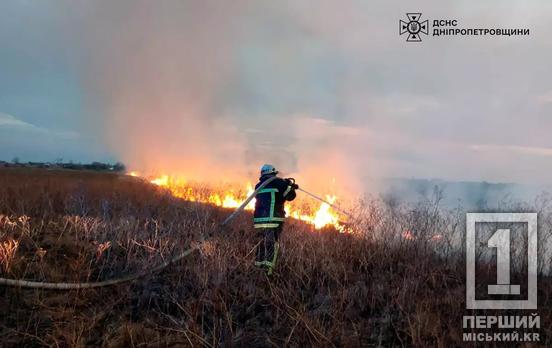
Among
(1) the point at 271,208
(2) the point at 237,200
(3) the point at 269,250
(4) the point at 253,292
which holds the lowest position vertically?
(4) the point at 253,292

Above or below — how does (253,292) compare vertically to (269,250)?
below

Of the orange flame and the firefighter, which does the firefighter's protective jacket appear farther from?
the orange flame

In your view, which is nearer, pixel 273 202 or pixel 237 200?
pixel 273 202

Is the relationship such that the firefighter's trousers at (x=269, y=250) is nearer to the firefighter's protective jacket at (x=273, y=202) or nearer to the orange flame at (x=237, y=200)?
the firefighter's protective jacket at (x=273, y=202)

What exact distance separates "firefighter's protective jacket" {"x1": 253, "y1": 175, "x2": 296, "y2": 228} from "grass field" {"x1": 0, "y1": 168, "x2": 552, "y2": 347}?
0.73 meters

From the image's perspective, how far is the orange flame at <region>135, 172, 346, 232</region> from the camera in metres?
13.7

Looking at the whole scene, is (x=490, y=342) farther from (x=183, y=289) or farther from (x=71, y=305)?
(x=71, y=305)

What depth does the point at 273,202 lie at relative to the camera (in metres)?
8.65

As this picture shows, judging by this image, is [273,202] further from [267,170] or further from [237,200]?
[237,200]

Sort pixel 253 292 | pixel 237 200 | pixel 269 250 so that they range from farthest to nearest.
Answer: pixel 237 200, pixel 269 250, pixel 253 292

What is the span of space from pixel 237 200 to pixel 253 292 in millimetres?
16823

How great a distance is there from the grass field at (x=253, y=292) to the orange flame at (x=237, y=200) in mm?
1926

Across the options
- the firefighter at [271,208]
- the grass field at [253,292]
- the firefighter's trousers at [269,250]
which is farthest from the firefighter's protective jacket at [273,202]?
the grass field at [253,292]

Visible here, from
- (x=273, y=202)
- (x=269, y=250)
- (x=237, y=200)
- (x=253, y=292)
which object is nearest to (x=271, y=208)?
(x=273, y=202)
